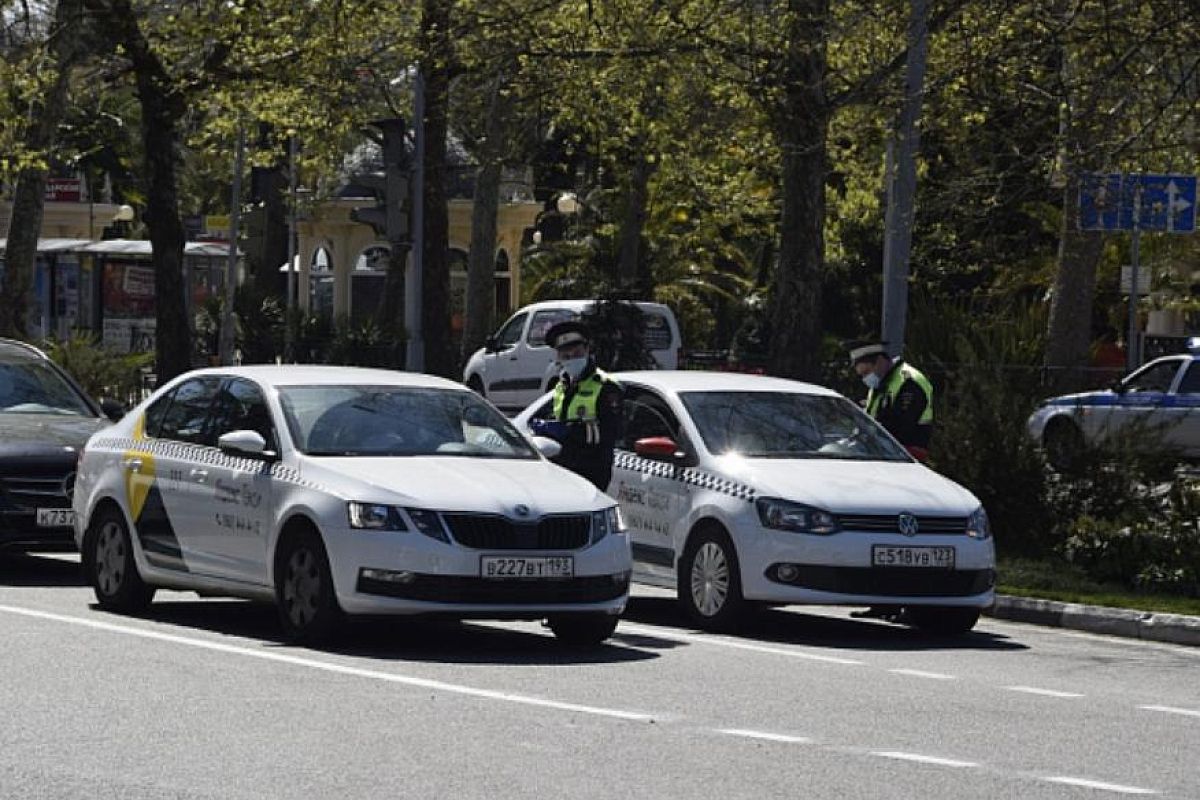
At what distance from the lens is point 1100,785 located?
30.6 feet

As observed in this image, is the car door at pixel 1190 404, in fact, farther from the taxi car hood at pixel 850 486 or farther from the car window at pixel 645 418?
the taxi car hood at pixel 850 486

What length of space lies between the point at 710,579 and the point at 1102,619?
282 cm

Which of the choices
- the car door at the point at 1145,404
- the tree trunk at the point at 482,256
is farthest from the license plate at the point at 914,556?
the tree trunk at the point at 482,256

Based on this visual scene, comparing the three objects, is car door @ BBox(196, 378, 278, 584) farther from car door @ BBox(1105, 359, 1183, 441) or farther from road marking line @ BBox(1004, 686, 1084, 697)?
car door @ BBox(1105, 359, 1183, 441)

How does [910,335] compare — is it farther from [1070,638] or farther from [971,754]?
[971,754]

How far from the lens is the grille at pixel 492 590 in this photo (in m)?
→ 12.8

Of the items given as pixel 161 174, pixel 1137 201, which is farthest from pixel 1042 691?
pixel 161 174

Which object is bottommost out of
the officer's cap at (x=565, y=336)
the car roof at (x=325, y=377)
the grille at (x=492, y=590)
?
the grille at (x=492, y=590)

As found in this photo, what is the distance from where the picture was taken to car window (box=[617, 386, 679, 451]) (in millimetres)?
16094

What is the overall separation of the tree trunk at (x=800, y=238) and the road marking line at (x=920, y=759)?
1432cm

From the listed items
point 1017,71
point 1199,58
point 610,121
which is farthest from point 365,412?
point 610,121

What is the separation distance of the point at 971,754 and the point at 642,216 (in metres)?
41.6

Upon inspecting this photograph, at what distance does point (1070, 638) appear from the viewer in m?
16.0

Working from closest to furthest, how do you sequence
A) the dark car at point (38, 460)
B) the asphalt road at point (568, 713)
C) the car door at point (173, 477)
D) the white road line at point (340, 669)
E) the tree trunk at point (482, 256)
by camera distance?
the asphalt road at point (568, 713), the white road line at point (340, 669), the car door at point (173, 477), the dark car at point (38, 460), the tree trunk at point (482, 256)
